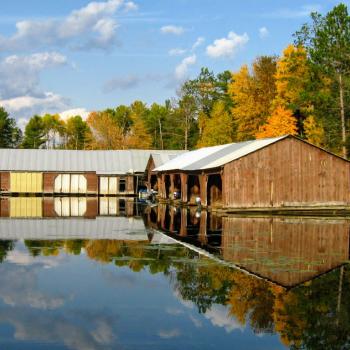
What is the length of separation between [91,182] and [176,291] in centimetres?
5733

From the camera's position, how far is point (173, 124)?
10850 centimetres

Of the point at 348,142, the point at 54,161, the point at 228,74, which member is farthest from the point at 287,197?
the point at 228,74

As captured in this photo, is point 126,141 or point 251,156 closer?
point 251,156

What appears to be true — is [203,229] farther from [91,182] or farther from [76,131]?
[76,131]

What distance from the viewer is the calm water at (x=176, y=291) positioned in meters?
10.3

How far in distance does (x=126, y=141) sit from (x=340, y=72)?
6326 cm

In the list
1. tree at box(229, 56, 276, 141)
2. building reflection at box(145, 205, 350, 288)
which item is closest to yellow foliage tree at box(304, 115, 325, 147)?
tree at box(229, 56, 276, 141)

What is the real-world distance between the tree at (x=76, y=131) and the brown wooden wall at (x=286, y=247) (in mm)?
112502

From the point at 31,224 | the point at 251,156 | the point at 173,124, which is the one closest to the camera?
the point at 31,224

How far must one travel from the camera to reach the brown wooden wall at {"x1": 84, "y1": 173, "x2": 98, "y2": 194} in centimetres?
7006

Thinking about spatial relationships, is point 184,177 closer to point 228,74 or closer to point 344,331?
point 344,331

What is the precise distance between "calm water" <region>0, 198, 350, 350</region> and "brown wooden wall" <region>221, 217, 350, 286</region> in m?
0.05

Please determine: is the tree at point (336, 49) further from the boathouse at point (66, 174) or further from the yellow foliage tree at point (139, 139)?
the yellow foliage tree at point (139, 139)

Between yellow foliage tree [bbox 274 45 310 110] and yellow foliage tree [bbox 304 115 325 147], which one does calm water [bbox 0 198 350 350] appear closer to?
yellow foliage tree [bbox 304 115 325 147]
